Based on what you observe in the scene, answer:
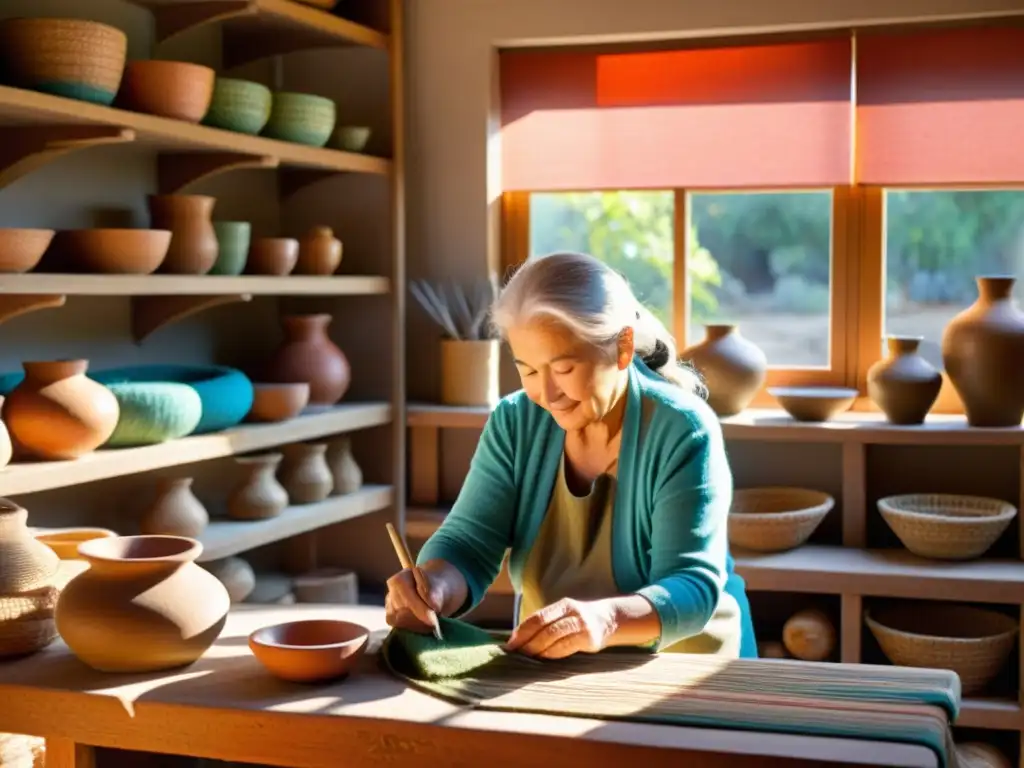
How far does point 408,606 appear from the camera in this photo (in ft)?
6.72

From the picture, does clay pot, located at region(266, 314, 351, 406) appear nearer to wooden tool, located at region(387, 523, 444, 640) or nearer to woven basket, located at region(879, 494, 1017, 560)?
woven basket, located at region(879, 494, 1017, 560)

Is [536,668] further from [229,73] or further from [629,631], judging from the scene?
[229,73]

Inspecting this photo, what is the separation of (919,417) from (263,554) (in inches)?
80.4

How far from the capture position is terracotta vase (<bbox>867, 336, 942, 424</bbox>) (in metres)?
3.67

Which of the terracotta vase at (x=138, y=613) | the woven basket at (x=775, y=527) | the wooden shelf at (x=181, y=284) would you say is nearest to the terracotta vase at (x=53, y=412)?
the wooden shelf at (x=181, y=284)

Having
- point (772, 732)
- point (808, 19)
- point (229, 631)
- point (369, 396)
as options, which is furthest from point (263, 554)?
point (772, 732)

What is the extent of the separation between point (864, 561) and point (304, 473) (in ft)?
5.18

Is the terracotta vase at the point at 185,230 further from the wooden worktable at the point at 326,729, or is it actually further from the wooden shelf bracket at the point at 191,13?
the wooden worktable at the point at 326,729

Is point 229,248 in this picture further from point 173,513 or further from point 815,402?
point 815,402

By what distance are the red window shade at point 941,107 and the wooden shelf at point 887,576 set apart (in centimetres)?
110

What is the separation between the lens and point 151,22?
3582mm

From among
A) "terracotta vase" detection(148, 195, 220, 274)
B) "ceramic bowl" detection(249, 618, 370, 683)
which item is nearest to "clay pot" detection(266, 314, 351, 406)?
"terracotta vase" detection(148, 195, 220, 274)

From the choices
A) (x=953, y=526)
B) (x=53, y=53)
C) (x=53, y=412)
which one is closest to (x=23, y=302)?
(x=53, y=412)

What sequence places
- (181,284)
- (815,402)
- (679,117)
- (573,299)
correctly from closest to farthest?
1. (573,299)
2. (181,284)
3. (815,402)
4. (679,117)
